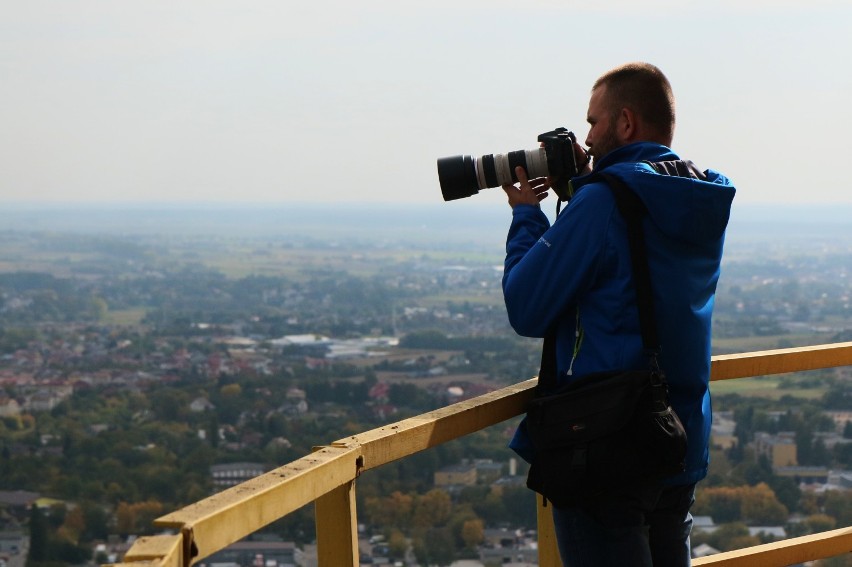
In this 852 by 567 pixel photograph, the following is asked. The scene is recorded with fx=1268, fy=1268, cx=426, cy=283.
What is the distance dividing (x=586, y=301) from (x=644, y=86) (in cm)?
53

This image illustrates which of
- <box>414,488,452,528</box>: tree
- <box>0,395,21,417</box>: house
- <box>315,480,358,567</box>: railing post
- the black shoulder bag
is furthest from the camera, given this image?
<box>0,395,21,417</box>: house

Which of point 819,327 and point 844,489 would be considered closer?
point 844,489

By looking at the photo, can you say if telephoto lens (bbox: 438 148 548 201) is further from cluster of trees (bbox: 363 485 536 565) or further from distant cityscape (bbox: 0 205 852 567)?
cluster of trees (bbox: 363 485 536 565)

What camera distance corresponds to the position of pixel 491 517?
25.7m

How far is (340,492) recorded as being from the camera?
236 cm

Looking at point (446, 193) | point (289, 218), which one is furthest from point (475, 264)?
point (446, 193)

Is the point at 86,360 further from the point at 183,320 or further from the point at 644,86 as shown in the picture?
the point at 644,86

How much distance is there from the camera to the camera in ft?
9.95

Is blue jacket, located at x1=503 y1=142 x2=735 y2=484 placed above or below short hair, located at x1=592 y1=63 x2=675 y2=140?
below

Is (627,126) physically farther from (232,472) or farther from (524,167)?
(232,472)

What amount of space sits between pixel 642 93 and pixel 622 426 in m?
0.76

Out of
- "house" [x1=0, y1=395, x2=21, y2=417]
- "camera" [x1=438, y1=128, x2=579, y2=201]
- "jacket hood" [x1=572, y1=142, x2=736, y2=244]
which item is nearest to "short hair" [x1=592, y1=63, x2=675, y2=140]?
"jacket hood" [x1=572, y1=142, x2=736, y2=244]

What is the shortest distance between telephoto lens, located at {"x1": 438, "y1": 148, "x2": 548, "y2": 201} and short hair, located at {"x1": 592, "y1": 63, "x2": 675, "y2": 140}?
29 centimetres

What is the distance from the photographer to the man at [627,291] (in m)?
2.59
